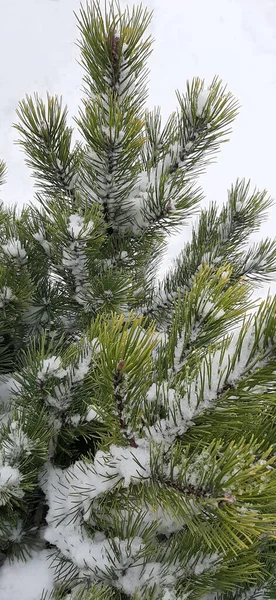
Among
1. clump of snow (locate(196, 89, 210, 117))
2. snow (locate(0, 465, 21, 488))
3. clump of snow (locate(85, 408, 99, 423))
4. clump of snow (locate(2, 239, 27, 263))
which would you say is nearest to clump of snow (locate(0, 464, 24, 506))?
snow (locate(0, 465, 21, 488))

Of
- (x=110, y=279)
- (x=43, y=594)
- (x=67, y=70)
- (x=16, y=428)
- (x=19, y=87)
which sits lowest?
(x=43, y=594)

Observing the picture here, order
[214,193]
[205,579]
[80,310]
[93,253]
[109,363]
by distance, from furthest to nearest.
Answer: [214,193] < [80,310] < [93,253] < [205,579] < [109,363]

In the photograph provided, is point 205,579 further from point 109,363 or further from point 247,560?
point 109,363

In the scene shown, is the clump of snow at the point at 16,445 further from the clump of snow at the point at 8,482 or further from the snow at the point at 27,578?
the snow at the point at 27,578

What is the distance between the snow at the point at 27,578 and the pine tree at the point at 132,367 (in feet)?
0.06

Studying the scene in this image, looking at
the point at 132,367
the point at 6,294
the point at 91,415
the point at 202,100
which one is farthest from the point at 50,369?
the point at 202,100

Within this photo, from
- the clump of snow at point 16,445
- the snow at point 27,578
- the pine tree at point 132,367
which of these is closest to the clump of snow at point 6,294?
the pine tree at point 132,367

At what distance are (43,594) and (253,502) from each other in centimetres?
55

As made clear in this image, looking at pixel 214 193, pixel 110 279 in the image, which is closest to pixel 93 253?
pixel 110 279

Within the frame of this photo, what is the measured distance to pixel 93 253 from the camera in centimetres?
100

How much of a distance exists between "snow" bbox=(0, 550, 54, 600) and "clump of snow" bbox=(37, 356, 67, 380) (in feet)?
1.27

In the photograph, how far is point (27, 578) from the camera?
0.89 m

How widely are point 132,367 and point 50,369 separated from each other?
35 cm

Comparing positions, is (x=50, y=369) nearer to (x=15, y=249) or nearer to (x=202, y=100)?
(x=15, y=249)
